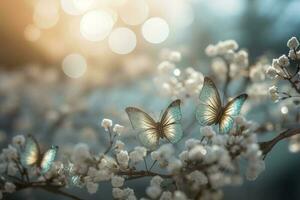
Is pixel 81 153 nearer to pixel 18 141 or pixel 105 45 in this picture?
pixel 18 141

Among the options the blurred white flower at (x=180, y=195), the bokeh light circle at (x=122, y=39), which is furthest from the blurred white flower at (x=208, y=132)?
the bokeh light circle at (x=122, y=39)

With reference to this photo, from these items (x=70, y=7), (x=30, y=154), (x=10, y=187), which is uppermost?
(x=70, y=7)

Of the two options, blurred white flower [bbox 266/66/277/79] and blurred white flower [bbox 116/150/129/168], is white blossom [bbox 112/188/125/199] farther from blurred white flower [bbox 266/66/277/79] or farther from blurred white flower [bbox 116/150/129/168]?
blurred white flower [bbox 266/66/277/79]

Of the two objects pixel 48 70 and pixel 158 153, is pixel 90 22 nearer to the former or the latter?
pixel 48 70

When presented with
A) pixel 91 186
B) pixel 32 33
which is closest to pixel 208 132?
pixel 91 186

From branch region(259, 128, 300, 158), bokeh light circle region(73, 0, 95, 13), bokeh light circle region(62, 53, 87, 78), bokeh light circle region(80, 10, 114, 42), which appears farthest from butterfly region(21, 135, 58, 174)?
bokeh light circle region(62, 53, 87, 78)

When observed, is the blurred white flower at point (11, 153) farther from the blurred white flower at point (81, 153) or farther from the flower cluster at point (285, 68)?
the flower cluster at point (285, 68)
